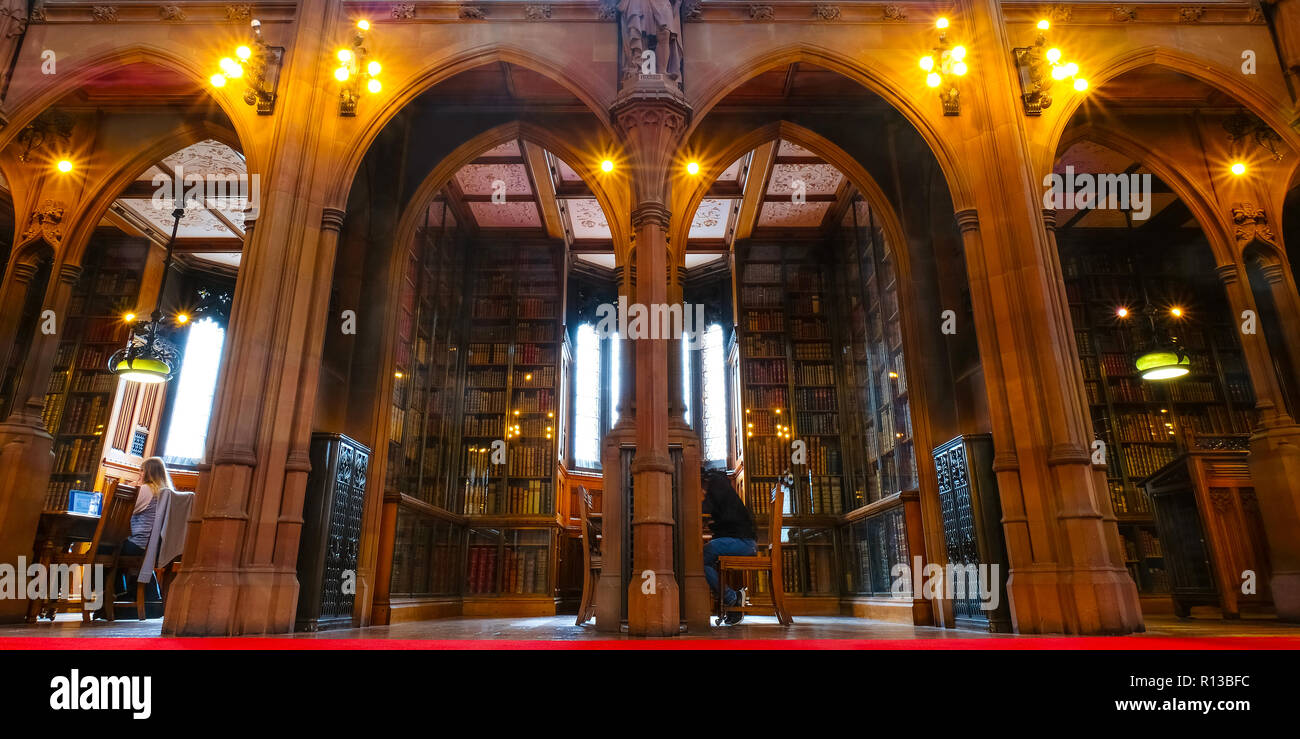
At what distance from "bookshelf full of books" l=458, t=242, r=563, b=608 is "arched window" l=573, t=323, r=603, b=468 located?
1.78 m

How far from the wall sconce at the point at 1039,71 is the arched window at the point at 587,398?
810cm

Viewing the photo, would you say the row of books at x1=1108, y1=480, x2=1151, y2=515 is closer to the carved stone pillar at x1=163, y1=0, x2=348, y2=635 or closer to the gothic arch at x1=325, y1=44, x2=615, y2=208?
the gothic arch at x1=325, y1=44, x2=615, y2=208

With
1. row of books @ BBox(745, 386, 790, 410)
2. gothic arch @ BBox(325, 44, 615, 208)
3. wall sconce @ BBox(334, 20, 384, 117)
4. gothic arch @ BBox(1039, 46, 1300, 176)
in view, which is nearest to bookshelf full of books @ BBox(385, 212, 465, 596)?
gothic arch @ BBox(325, 44, 615, 208)

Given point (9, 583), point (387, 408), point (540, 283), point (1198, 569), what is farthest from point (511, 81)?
point (1198, 569)

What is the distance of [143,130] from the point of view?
6.42 m

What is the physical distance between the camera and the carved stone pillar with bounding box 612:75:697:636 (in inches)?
151

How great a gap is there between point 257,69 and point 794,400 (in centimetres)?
730

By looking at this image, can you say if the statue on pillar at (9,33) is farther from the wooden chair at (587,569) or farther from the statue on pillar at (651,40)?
the wooden chair at (587,569)

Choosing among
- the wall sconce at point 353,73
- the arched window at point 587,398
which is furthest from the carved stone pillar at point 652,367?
the arched window at point 587,398

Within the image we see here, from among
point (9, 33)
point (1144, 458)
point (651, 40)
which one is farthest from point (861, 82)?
point (9, 33)

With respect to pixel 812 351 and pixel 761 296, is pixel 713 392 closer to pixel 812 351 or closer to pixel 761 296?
pixel 761 296

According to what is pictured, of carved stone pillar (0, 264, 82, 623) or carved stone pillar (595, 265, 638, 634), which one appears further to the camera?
carved stone pillar (0, 264, 82, 623)

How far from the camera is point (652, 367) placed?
168 inches
